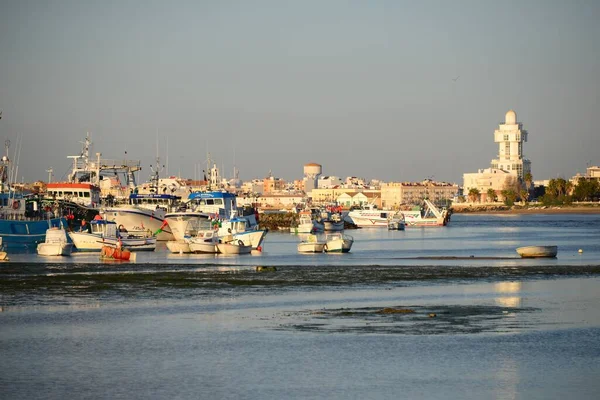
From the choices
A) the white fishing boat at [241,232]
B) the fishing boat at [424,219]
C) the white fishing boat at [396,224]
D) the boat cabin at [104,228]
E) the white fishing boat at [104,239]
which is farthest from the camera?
the fishing boat at [424,219]

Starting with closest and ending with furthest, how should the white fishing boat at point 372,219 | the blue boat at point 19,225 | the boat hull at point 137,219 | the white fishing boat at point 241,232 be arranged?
1. the white fishing boat at point 241,232
2. the blue boat at point 19,225
3. the boat hull at point 137,219
4. the white fishing boat at point 372,219

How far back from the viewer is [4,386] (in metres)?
24.0

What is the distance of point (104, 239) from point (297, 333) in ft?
135

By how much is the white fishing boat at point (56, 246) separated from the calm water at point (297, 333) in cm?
995

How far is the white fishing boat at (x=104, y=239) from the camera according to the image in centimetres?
7112

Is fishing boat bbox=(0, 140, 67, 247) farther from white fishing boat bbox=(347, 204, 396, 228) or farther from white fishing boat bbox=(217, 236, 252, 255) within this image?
white fishing boat bbox=(347, 204, 396, 228)

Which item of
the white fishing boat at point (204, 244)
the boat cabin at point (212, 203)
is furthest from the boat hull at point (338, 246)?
the boat cabin at point (212, 203)

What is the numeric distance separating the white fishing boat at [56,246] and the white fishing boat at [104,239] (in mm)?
2263

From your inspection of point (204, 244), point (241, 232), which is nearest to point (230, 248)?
point (204, 244)

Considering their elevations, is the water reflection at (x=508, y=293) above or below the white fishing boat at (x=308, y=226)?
below

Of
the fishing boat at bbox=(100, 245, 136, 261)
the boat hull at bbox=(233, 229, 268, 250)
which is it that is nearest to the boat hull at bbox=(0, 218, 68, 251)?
the fishing boat at bbox=(100, 245, 136, 261)

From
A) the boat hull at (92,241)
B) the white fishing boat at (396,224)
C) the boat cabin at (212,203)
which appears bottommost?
the boat hull at (92,241)

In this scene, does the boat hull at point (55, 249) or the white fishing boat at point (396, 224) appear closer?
the boat hull at point (55, 249)

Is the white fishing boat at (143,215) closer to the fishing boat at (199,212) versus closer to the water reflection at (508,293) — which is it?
the fishing boat at (199,212)
